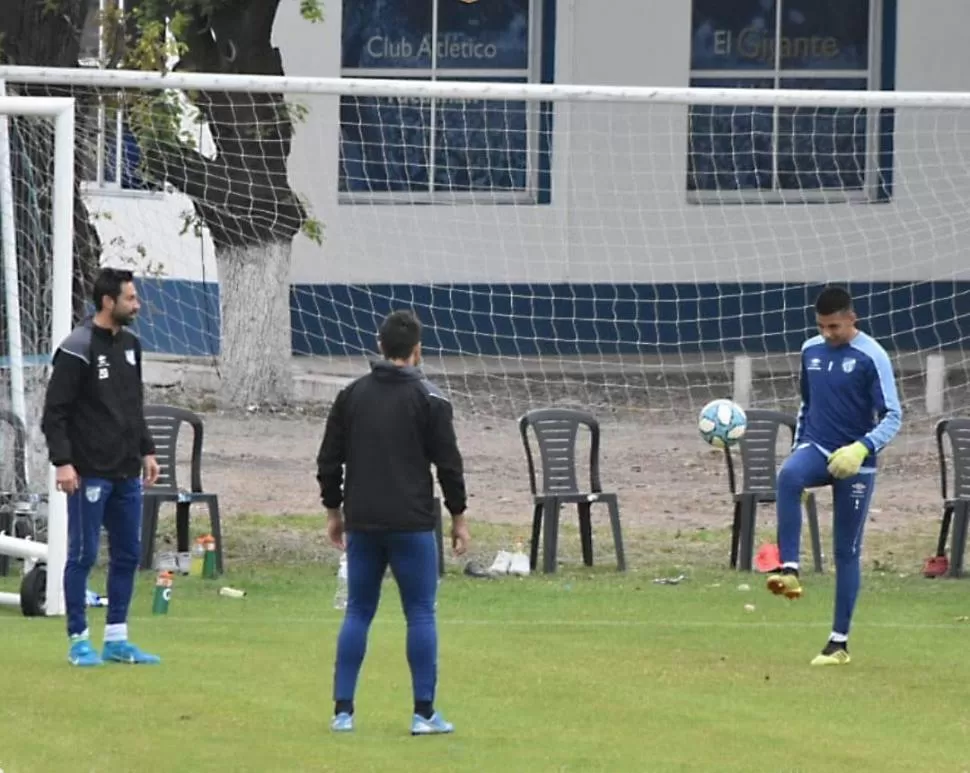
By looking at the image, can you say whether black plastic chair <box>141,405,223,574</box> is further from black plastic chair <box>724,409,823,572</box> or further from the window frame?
black plastic chair <box>724,409,823,572</box>

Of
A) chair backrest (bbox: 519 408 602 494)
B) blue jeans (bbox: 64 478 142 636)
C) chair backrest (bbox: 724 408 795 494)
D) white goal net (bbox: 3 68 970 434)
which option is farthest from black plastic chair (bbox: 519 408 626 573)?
white goal net (bbox: 3 68 970 434)

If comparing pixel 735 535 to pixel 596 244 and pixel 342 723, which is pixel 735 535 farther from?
pixel 596 244

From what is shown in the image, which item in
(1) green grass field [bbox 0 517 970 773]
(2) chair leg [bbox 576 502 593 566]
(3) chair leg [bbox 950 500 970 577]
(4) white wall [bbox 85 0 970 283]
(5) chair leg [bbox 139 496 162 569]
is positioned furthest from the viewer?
(4) white wall [bbox 85 0 970 283]

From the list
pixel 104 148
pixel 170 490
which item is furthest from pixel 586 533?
pixel 104 148

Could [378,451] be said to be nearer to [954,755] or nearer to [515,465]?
[954,755]

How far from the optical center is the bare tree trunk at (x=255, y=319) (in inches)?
804

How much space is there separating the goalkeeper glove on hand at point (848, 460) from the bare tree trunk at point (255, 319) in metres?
9.60

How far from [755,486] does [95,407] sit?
19.3 feet

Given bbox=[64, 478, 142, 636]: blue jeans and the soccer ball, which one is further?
the soccer ball

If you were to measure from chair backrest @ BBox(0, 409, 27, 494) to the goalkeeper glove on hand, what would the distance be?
5.10 meters

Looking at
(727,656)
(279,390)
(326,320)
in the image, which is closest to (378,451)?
(727,656)

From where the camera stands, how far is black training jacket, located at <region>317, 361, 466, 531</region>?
9.16 m

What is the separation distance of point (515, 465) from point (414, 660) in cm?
1177

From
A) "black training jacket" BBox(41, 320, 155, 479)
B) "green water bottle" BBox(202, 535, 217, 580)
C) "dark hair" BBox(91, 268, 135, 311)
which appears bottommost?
"green water bottle" BBox(202, 535, 217, 580)
